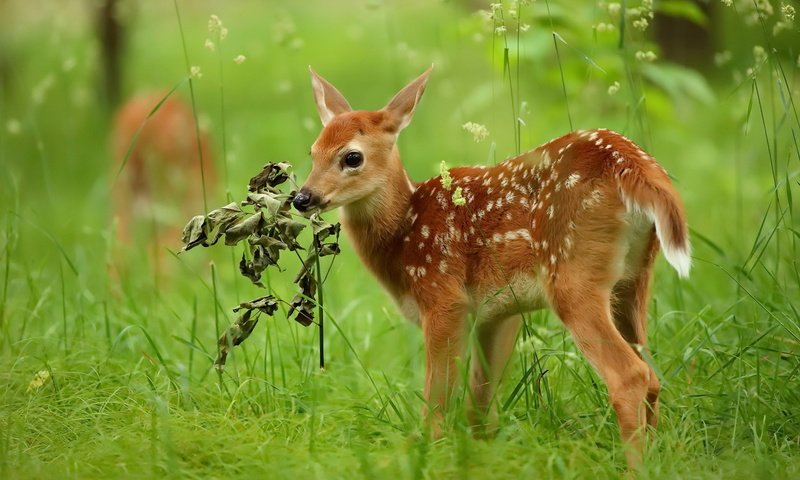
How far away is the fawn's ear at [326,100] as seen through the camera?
4.83 m

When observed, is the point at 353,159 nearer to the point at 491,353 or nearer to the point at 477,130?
the point at 477,130

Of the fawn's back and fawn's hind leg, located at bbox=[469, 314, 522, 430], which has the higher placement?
the fawn's back

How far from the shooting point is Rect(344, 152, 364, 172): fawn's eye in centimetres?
445

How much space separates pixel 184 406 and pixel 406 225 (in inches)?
46.7

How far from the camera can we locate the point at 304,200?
4242 mm

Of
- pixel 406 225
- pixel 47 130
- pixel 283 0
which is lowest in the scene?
pixel 406 225

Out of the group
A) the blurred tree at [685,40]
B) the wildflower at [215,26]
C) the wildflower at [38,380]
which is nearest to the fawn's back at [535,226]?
the wildflower at [215,26]

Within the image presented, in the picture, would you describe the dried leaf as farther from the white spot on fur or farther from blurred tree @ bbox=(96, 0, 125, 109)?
blurred tree @ bbox=(96, 0, 125, 109)

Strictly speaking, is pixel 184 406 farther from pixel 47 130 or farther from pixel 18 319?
pixel 47 130

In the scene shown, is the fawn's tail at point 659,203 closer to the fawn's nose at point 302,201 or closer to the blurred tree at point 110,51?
the fawn's nose at point 302,201

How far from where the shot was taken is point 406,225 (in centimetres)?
455

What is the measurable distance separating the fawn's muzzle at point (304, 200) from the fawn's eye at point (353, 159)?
264mm

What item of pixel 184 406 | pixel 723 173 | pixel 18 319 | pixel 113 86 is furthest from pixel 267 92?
pixel 184 406

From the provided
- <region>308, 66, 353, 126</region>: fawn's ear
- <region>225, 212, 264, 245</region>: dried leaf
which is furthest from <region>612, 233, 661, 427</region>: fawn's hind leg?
<region>308, 66, 353, 126</region>: fawn's ear
